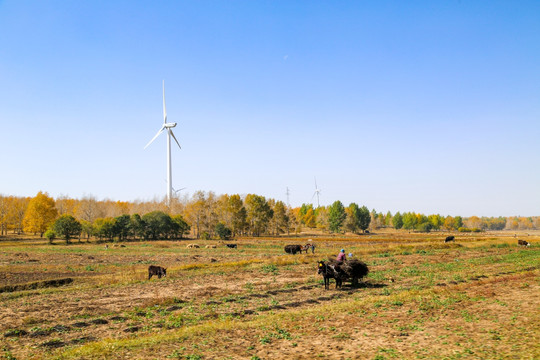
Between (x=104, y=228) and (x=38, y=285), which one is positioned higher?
(x=104, y=228)

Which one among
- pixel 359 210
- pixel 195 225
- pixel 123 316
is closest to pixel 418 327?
pixel 123 316

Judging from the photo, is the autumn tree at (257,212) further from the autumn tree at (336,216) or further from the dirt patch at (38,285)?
the dirt patch at (38,285)

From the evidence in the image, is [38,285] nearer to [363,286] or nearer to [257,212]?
[363,286]

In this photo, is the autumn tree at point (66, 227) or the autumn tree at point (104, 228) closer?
the autumn tree at point (66, 227)

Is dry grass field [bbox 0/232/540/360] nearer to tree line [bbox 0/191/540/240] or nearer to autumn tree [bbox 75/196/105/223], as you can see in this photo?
tree line [bbox 0/191/540/240]

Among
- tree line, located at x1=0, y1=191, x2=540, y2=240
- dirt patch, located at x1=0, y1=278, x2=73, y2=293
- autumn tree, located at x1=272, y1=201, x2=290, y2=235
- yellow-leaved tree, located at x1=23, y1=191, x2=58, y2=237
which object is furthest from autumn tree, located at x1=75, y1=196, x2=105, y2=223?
dirt patch, located at x1=0, y1=278, x2=73, y2=293

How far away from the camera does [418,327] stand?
14.4 metres

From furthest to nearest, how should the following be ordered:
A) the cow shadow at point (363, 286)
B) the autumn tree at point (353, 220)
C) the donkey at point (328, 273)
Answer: the autumn tree at point (353, 220)
the cow shadow at point (363, 286)
the donkey at point (328, 273)

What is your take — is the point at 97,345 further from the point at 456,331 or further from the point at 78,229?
the point at 78,229

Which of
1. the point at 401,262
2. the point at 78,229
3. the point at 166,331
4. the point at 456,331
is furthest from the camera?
the point at 78,229

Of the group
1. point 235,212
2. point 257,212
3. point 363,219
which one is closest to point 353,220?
point 363,219

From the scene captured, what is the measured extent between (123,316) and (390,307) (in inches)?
533

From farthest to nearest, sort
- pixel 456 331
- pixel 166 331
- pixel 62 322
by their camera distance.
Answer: pixel 62 322 < pixel 166 331 < pixel 456 331

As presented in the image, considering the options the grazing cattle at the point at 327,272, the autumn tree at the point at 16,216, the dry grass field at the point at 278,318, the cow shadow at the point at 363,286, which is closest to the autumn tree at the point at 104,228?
the autumn tree at the point at 16,216
